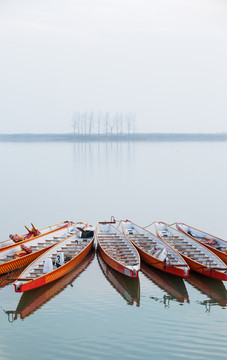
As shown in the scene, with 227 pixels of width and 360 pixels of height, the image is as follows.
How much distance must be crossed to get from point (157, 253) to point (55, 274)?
5332 mm

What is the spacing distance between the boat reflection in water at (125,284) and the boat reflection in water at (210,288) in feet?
8.48

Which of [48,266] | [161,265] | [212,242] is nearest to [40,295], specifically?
[48,266]

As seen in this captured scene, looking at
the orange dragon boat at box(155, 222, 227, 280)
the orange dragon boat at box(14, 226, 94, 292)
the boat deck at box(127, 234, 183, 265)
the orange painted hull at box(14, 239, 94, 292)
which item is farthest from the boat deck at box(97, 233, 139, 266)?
the orange dragon boat at box(155, 222, 227, 280)

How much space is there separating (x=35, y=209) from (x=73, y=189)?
1125 cm

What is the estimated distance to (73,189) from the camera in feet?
149

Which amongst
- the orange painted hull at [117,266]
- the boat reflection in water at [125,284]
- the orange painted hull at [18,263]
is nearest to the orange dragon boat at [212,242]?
the boat reflection in water at [125,284]

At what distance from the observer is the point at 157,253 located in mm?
18594

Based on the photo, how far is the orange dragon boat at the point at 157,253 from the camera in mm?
16562

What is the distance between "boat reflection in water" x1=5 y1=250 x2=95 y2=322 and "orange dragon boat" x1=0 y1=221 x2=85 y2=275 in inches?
94.3

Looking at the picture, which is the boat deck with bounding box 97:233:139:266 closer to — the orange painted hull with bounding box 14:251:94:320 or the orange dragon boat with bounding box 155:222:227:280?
the orange painted hull with bounding box 14:251:94:320

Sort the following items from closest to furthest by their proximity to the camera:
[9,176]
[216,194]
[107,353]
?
[107,353]
[216,194]
[9,176]

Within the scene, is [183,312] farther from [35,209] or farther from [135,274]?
[35,209]

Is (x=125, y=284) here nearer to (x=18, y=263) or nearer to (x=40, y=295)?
(x=40, y=295)

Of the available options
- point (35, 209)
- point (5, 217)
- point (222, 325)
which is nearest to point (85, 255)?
point (222, 325)
